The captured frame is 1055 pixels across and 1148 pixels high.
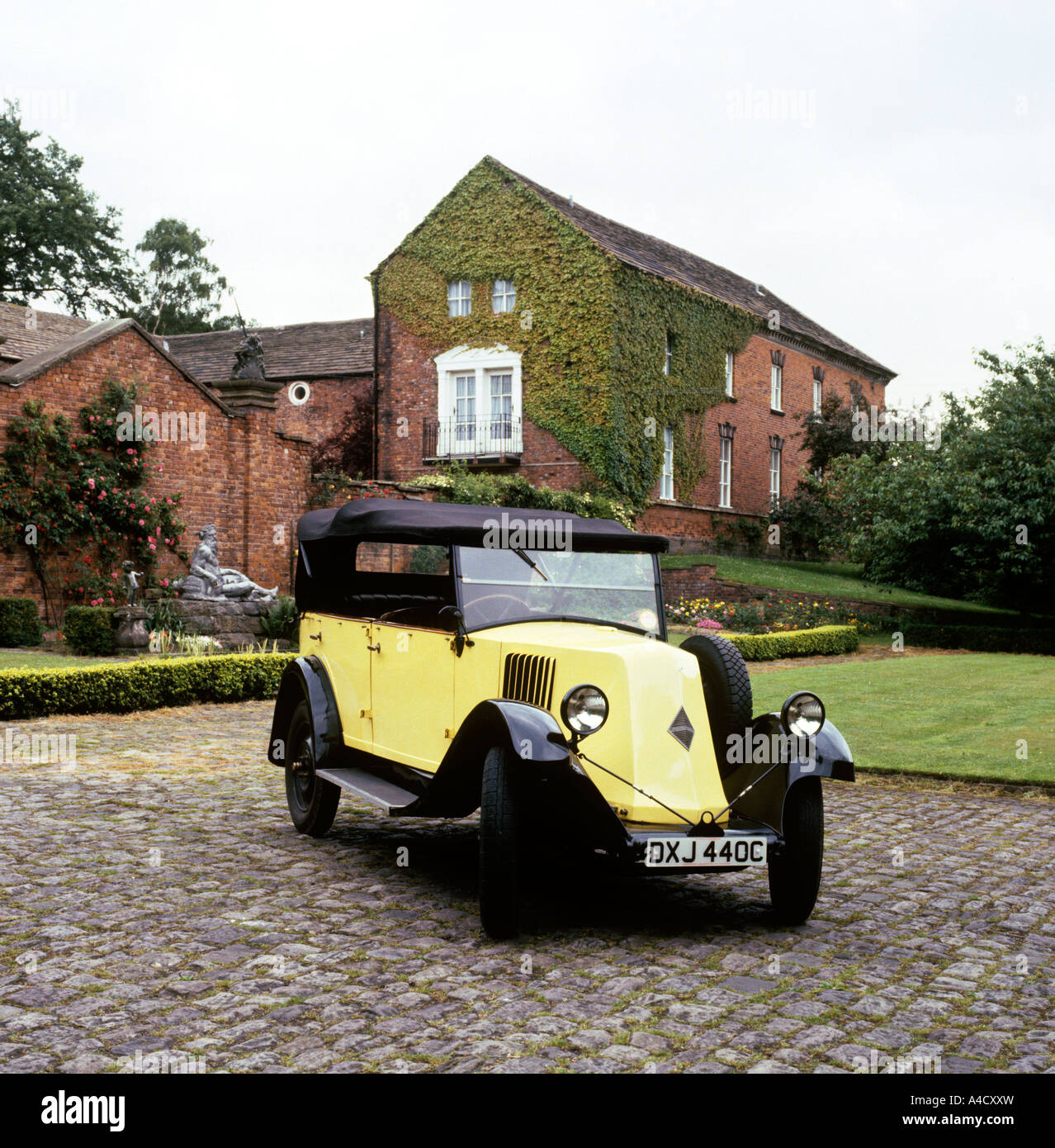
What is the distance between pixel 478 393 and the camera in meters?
30.4

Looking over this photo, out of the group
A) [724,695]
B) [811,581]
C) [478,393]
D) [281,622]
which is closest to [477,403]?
[478,393]

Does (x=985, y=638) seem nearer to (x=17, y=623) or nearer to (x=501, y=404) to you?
(x=501, y=404)

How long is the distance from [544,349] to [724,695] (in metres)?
24.3

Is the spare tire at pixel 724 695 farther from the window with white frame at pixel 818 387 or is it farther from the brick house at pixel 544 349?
the window with white frame at pixel 818 387

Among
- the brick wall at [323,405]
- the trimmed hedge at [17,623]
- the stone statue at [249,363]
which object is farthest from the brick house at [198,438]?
the brick wall at [323,405]

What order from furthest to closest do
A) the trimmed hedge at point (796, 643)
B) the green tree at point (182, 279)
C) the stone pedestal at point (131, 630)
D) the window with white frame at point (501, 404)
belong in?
the green tree at point (182, 279) → the window with white frame at point (501, 404) → the trimmed hedge at point (796, 643) → the stone pedestal at point (131, 630)

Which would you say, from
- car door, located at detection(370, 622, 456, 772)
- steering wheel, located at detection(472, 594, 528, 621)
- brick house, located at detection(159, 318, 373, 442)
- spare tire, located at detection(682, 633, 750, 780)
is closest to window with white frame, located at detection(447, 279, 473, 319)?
brick house, located at detection(159, 318, 373, 442)

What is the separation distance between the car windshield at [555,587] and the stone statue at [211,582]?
42.8ft

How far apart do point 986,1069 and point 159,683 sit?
10.9m

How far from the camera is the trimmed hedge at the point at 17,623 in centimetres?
1702

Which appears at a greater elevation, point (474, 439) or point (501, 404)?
point (501, 404)

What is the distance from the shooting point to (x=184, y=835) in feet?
23.2

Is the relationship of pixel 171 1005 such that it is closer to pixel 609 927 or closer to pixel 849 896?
pixel 609 927

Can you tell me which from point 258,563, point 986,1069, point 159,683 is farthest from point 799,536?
point 986,1069
